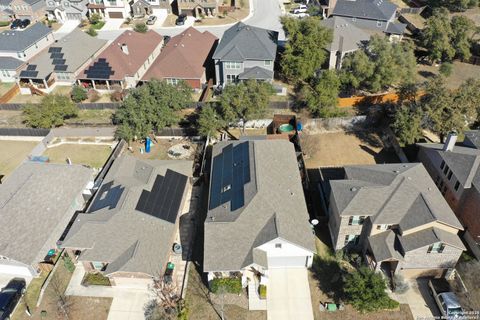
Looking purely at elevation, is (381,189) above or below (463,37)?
below

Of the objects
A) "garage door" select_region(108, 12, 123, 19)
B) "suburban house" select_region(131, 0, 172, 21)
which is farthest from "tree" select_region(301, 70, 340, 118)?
"garage door" select_region(108, 12, 123, 19)

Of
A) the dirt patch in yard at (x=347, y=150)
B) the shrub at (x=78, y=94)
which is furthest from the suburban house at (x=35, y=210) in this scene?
the dirt patch in yard at (x=347, y=150)

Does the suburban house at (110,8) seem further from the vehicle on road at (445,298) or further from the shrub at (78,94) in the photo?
the vehicle on road at (445,298)

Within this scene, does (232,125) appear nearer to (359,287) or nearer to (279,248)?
(279,248)

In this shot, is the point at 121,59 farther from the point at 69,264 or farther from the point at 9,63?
the point at 69,264

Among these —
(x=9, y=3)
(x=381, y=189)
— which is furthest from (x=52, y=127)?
(x=9, y=3)

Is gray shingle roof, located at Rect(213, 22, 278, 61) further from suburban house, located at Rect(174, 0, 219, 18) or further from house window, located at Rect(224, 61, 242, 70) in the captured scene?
suburban house, located at Rect(174, 0, 219, 18)
